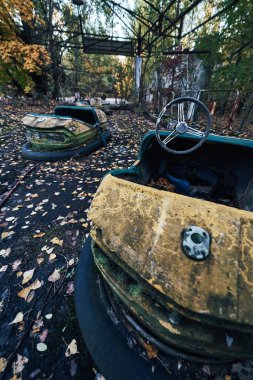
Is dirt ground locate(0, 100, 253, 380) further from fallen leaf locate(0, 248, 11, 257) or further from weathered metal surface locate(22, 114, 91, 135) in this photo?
weathered metal surface locate(22, 114, 91, 135)

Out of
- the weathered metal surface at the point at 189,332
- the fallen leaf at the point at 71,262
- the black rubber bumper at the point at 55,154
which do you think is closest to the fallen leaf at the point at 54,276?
the fallen leaf at the point at 71,262

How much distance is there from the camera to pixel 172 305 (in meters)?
0.96

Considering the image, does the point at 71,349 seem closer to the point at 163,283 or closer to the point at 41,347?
the point at 41,347

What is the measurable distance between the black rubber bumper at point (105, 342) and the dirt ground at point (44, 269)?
150 millimetres

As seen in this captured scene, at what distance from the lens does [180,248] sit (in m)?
1.04

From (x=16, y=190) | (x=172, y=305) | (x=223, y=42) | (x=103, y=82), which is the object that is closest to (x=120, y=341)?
(x=172, y=305)

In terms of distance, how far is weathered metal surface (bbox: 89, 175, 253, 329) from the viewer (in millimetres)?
897

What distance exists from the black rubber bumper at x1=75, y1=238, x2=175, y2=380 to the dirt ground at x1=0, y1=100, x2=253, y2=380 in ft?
0.49

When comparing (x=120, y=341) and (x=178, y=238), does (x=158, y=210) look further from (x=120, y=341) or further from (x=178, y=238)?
(x=120, y=341)

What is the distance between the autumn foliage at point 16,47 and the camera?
269 inches

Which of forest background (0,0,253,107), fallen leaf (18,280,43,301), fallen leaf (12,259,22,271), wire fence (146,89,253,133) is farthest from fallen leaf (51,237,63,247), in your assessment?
forest background (0,0,253,107)

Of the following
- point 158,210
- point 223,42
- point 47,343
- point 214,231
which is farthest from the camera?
point 223,42

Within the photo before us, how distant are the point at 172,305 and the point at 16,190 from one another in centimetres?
352

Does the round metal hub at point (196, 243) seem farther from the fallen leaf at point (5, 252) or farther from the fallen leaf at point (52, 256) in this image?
the fallen leaf at point (5, 252)
